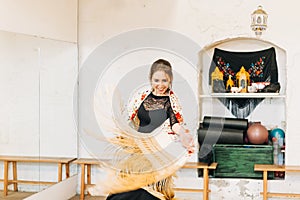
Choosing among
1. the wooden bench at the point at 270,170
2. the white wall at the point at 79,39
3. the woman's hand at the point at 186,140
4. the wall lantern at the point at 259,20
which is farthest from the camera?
the wooden bench at the point at 270,170

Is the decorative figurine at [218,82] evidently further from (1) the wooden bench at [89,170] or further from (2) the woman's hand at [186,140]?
(2) the woman's hand at [186,140]

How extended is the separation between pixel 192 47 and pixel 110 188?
2.44m

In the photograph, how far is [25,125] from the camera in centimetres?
393

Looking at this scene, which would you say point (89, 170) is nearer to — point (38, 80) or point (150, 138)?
point (38, 80)

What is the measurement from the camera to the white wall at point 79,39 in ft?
12.7

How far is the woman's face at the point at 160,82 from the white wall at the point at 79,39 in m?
1.50

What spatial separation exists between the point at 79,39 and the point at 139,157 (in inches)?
105

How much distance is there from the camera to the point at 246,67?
481 cm

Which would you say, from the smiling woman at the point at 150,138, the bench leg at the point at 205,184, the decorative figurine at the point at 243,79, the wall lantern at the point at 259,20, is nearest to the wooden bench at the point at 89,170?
the bench leg at the point at 205,184

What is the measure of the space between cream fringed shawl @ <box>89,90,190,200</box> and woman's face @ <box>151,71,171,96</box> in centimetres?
7

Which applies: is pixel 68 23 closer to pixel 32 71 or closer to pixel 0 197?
pixel 32 71

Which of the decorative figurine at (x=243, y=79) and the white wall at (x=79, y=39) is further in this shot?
the decorative figurine at (x=243, y=79)

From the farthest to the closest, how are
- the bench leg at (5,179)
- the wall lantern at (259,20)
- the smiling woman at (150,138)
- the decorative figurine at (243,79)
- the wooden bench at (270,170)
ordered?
the decorative figurine at (243,79) < the wooden bench at (270,170) < the wall lantern at (259,20) < the bench leg at (5,179) < the smiling woman at (150,138)

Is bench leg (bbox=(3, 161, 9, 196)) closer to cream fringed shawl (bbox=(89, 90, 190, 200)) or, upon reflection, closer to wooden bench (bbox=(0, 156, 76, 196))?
wooden bench (bbox=(0, 156, 76, 196))
